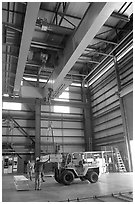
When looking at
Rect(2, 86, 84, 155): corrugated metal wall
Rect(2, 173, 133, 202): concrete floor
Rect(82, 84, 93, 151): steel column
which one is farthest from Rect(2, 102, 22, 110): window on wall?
Rect(2, 173, 133, 202): concrete floor

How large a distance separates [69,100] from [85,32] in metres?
15.4

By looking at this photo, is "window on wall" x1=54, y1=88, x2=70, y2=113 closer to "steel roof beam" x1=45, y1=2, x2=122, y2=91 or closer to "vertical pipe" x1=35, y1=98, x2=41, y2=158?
"vertical pipe" x1=35, y1=98, x2=41, y2=158

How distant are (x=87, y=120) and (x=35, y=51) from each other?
12.0 meters

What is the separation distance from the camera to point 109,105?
19.5 meters

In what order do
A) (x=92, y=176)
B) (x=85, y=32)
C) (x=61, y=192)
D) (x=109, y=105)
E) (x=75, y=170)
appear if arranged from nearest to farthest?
(x=61, y=192) → (x=85, y=32) → (x=75, y=170) → (x=92, y=176) → (x=109, y=105)

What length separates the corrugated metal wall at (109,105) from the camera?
55.9ft

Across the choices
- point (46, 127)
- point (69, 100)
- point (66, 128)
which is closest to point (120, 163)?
point (66, 128)

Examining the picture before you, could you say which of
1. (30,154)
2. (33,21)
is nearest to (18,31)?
(33,21)

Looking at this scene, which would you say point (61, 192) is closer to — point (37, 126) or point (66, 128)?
point (37, 126)

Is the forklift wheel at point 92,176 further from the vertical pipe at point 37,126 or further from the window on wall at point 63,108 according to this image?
the window on wall at point 63,108

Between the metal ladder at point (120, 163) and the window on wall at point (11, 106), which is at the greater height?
the window on wall at point (11, 106)

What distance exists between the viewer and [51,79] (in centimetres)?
1194

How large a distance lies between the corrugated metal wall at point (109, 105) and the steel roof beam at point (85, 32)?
7923 millimetres

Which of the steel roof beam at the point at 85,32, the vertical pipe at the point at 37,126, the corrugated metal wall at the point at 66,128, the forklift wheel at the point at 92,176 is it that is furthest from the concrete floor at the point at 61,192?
the corrugated metal wall at the point at 66,128
